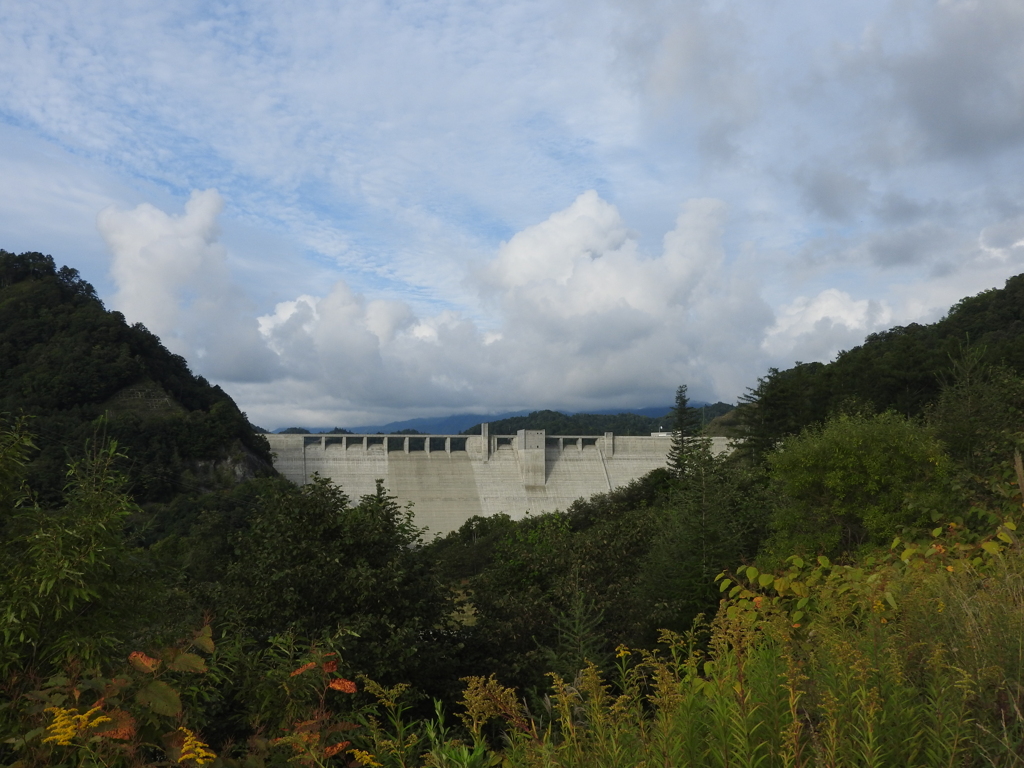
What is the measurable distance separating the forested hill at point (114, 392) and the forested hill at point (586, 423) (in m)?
42.6

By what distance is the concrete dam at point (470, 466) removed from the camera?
174ft

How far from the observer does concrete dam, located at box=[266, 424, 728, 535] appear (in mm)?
53094

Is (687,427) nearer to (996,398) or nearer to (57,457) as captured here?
(996,398)

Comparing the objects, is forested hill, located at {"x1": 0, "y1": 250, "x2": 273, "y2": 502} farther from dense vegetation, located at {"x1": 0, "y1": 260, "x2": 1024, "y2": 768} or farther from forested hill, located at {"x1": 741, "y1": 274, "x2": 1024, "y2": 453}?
dense vegetation, located at {"x1": 0, "y1": 260, "x2": 1024, "y2": 768}

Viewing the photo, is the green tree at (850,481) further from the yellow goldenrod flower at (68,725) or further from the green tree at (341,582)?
the yellow goldenrod flower at (68,725)

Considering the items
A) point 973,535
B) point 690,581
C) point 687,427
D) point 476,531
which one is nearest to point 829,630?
point 973,535

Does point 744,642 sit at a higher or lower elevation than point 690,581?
higher

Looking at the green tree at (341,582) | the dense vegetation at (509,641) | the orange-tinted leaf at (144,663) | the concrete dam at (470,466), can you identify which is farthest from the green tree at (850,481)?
the concrete dam at (470,466)

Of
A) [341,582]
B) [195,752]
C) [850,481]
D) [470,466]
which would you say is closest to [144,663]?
[195,752]

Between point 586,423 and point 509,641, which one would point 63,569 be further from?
point 586,423

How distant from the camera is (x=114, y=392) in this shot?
5734 centimetres

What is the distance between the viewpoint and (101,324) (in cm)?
5962

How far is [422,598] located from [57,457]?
41.9m

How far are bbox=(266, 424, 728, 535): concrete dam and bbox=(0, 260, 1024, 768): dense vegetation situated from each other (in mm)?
40387
